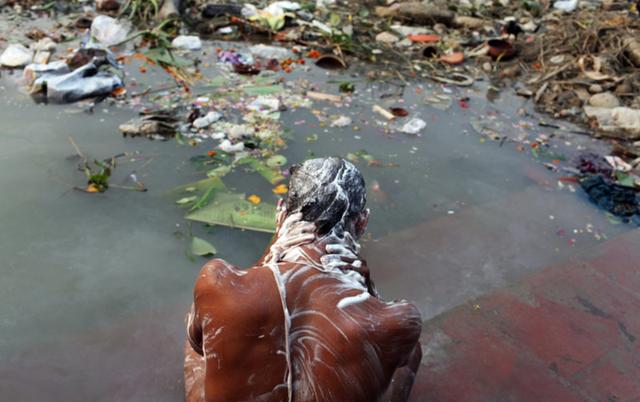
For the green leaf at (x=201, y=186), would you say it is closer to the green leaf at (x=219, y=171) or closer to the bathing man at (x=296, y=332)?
the green leaf at (x=219, y=171)

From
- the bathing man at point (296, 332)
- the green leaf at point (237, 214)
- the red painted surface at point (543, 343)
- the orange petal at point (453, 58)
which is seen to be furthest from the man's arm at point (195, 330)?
the orange petal at point (453, 58)

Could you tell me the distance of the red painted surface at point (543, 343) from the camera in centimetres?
Answer: 255

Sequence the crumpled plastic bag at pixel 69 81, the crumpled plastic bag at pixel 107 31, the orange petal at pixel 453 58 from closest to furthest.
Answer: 1. the crumpled plastic bag at pixel 69 81
2. the crumpled plastic bag at pixel 107 31
3. the orange petal at pixel 453 58

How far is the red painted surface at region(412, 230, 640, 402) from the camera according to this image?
2.55 metres

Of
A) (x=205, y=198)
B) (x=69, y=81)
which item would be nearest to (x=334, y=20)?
(x=69, y=81)

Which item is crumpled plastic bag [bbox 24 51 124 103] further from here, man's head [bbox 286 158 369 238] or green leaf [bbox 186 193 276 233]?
man's head [bbox 286 158 369 238]

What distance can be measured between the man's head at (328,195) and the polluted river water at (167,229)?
45.4 inches

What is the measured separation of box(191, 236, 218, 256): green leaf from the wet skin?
1.64 metres

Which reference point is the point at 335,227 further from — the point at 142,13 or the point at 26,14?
the point at 26,14

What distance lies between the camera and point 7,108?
4.70 meters

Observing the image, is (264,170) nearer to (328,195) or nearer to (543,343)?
(543,343)

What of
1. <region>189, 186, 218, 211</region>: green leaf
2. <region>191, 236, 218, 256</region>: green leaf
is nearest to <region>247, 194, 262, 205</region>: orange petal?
<region>189, 186, 218, 211</region>: green leaf

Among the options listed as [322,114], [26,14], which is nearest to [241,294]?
[322,114]

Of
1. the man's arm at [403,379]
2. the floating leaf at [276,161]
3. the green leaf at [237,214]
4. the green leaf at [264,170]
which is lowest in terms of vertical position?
the green leaf at [264,170]
